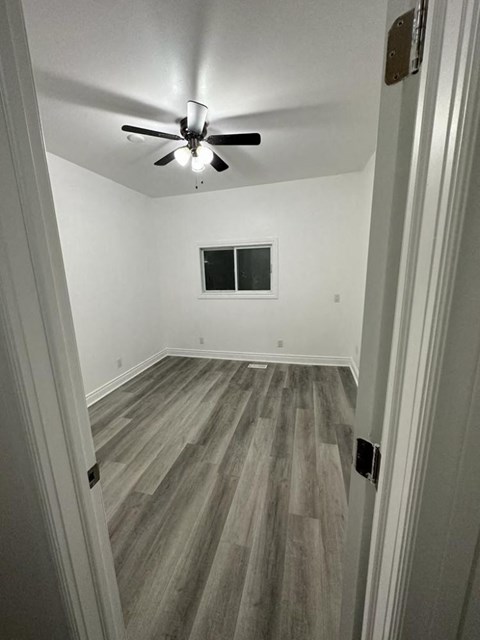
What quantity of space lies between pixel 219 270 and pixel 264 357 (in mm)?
1633

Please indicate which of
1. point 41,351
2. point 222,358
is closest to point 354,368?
point 222,358

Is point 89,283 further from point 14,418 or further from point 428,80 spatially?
point 428,80

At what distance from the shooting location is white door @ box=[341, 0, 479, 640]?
1.11 ft

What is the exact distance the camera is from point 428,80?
375 mm

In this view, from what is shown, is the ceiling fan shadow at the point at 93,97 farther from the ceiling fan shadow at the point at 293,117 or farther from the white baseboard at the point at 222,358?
the white baseboard at the point at 222,358

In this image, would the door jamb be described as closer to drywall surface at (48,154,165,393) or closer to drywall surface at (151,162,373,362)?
drywall surface at (151,162,373,362)

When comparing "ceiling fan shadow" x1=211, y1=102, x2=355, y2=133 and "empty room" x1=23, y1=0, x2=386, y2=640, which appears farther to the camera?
"ceiling fan shadow" x1=211, y1=102, x2=355, y2=133

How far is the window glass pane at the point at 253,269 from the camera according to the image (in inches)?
147

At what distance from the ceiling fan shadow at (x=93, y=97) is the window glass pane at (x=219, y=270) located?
2102mm

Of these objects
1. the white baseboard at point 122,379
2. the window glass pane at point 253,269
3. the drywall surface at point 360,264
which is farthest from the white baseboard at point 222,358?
the window glass pane at point 253,269

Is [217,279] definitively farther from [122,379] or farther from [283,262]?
[122,379]

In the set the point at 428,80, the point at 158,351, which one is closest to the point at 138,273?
the point at 158,351

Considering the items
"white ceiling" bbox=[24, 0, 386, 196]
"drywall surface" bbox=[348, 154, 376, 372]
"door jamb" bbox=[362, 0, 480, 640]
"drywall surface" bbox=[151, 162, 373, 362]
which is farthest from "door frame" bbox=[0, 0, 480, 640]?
"drywall surface" bbox=[151, 162, 373, 362]

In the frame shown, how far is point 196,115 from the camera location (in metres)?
1.65
